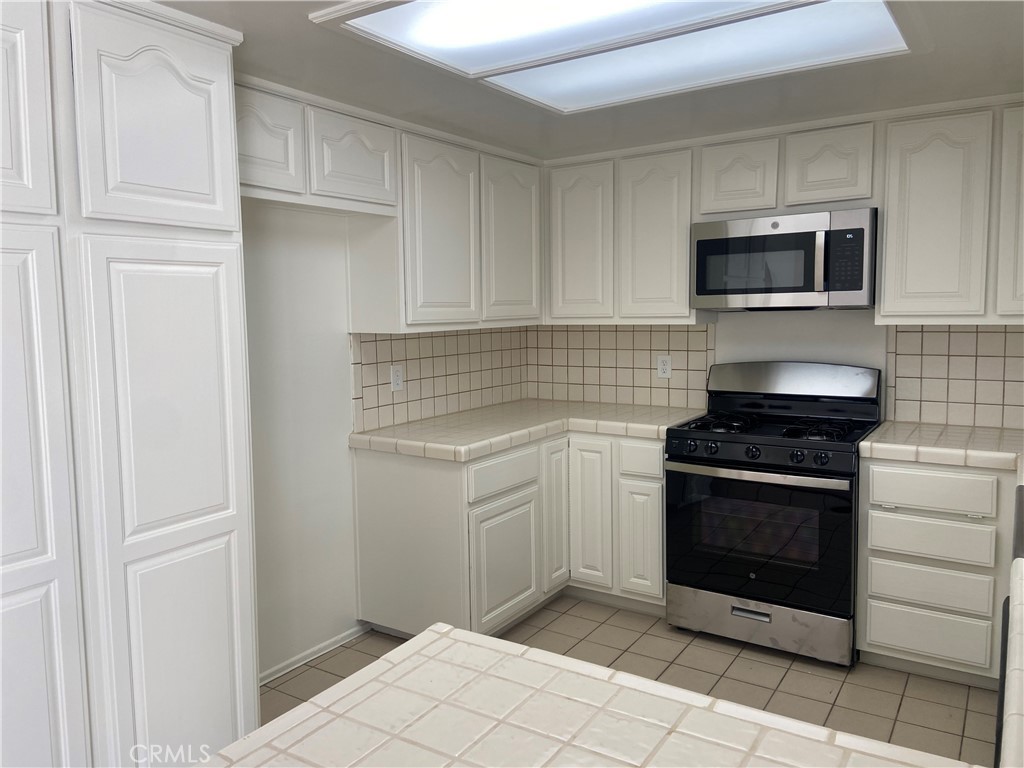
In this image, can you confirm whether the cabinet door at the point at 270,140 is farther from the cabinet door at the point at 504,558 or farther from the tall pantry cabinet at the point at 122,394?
the cabinet door at the point at 504,558

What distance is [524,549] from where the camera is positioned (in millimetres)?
3305

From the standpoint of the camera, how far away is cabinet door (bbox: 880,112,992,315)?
2785mm

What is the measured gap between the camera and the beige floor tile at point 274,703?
8.64 feet

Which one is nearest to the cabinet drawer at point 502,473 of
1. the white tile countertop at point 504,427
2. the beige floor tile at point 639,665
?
the white tile countertop at point 504,427

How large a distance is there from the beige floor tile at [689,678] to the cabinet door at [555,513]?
2.46ft

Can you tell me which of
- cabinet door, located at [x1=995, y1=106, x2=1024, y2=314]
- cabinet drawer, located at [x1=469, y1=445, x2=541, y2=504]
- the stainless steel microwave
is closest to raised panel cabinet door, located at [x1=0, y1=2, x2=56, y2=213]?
cabinet drawer, located at [x1=469, y1=445, x2=541, y2=504]

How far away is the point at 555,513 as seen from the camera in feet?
11.5

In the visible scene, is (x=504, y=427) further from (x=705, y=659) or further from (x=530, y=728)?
(x=530, y=728)

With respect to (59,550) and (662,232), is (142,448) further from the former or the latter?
(662,232)

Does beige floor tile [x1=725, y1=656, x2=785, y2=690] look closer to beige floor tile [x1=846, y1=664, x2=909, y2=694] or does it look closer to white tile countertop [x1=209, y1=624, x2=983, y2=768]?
beige floor tile [x1=846, y1=664, x2=909, y2=694]

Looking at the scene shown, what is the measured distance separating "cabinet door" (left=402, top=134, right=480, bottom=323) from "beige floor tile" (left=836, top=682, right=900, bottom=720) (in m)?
2.12

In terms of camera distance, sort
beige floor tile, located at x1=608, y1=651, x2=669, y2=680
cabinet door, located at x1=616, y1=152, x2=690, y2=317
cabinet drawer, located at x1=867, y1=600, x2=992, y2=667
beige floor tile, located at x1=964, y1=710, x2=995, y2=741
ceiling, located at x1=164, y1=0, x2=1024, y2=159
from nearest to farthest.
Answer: ceiling, located at x1=164, y1=0, x2=1024, y2=159 < beige floor tile, located at x1=964, y1=710, x2=995, y2=741 < cabinet drawer, located at x1=867, y1=600, x2=992, y2=667 < beige floor tile, located at x1=608, y1=651, x2=669, y2=680 < cabinet door, located at x1=616, y1=152, x2=690, y2=317

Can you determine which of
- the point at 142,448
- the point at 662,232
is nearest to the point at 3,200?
the point at 142,448

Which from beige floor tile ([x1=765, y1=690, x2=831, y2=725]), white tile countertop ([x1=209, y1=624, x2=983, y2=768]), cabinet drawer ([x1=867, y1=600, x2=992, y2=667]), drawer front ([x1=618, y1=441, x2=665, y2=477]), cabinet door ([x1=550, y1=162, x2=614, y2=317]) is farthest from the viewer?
cabinet door ([x1=550, y1=162, x2=614, y2=317])
